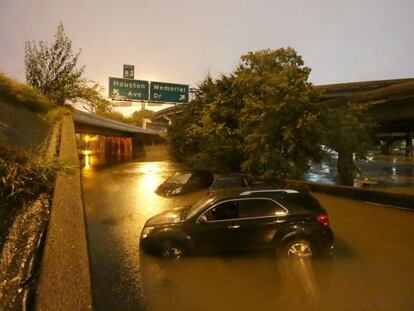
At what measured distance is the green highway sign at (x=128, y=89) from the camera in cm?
3609

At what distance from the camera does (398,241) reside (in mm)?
10219

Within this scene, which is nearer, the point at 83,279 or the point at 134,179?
the point at 83,279

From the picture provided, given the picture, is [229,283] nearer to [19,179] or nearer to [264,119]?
[19,179]

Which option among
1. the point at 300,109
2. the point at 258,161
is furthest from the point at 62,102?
the point at 300,109

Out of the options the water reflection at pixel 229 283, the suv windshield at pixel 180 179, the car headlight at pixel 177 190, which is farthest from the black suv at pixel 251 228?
the suv windshield at pixel 180 179

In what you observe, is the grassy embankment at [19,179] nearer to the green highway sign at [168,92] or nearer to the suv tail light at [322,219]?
the suv tail light at [322,219]

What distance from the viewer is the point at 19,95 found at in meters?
16.2

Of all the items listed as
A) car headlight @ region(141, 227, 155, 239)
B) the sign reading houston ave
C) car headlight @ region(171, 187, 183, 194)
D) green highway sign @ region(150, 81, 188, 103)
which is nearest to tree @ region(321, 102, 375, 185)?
car headlight @ region(171, 187, 183, 194)

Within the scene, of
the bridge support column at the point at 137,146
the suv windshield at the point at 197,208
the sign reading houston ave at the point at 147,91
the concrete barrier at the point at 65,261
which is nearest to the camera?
the concrete barrier at the point at 65,261

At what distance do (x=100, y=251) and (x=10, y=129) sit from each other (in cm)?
495

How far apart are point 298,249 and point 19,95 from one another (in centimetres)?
1372

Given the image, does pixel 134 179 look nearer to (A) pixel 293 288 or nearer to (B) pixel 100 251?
(B) pixel 100 251

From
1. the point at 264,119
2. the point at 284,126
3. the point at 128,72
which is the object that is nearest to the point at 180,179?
the point at 264,119

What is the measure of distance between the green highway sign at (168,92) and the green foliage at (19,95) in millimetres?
20003
